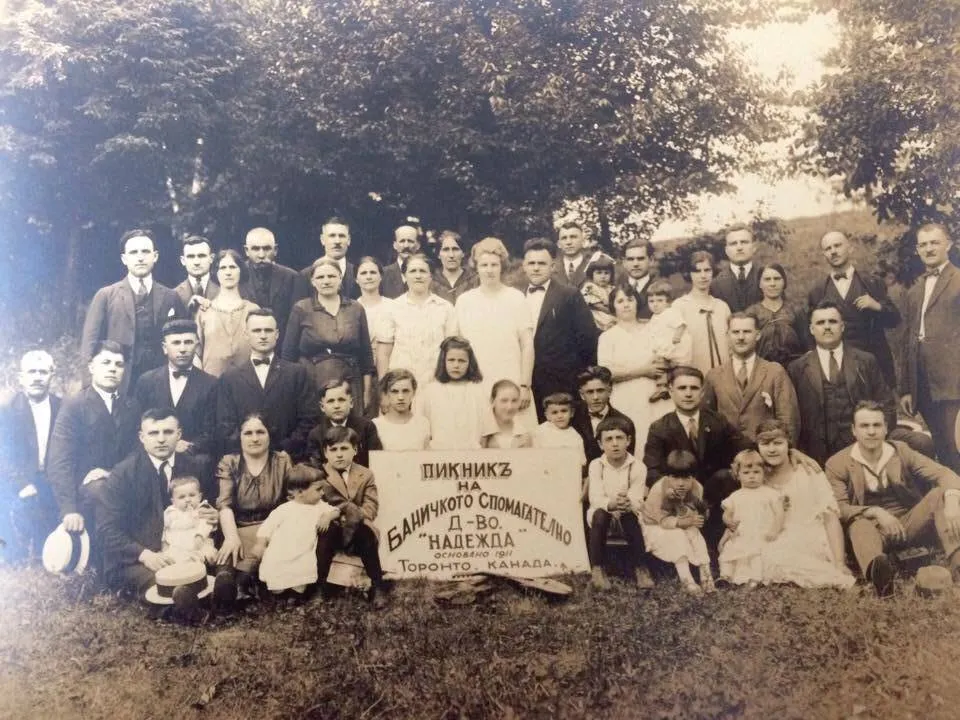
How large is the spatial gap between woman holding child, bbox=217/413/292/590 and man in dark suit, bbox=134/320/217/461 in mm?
188

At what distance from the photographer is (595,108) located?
5.52 metres

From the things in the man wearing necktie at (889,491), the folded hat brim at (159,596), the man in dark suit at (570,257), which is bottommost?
the folded hat brim at (159,596)

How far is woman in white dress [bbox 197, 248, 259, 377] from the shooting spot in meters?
5.37

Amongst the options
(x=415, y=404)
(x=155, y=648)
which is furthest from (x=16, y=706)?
(x=415, y=404)

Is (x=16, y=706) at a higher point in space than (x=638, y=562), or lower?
lower

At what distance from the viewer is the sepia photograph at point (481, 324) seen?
522 cm

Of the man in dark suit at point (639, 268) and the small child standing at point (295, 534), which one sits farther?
the man in dark suit at point (639, 268)

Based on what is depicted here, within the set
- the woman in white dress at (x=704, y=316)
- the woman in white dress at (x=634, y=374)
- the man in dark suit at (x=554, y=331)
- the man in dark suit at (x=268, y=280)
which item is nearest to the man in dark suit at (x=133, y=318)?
the man in dark suit at (x=268, y=280)

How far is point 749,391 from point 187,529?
3363 mm

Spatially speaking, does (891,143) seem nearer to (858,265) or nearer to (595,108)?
(858,265)

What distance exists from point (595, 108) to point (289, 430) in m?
2.65

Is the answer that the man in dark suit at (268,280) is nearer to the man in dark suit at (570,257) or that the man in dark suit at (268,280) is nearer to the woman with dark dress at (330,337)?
the woman with dark dress at (330,337)

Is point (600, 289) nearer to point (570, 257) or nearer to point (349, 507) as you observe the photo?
point (570, 257)

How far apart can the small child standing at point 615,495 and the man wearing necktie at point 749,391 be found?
0.58 m
